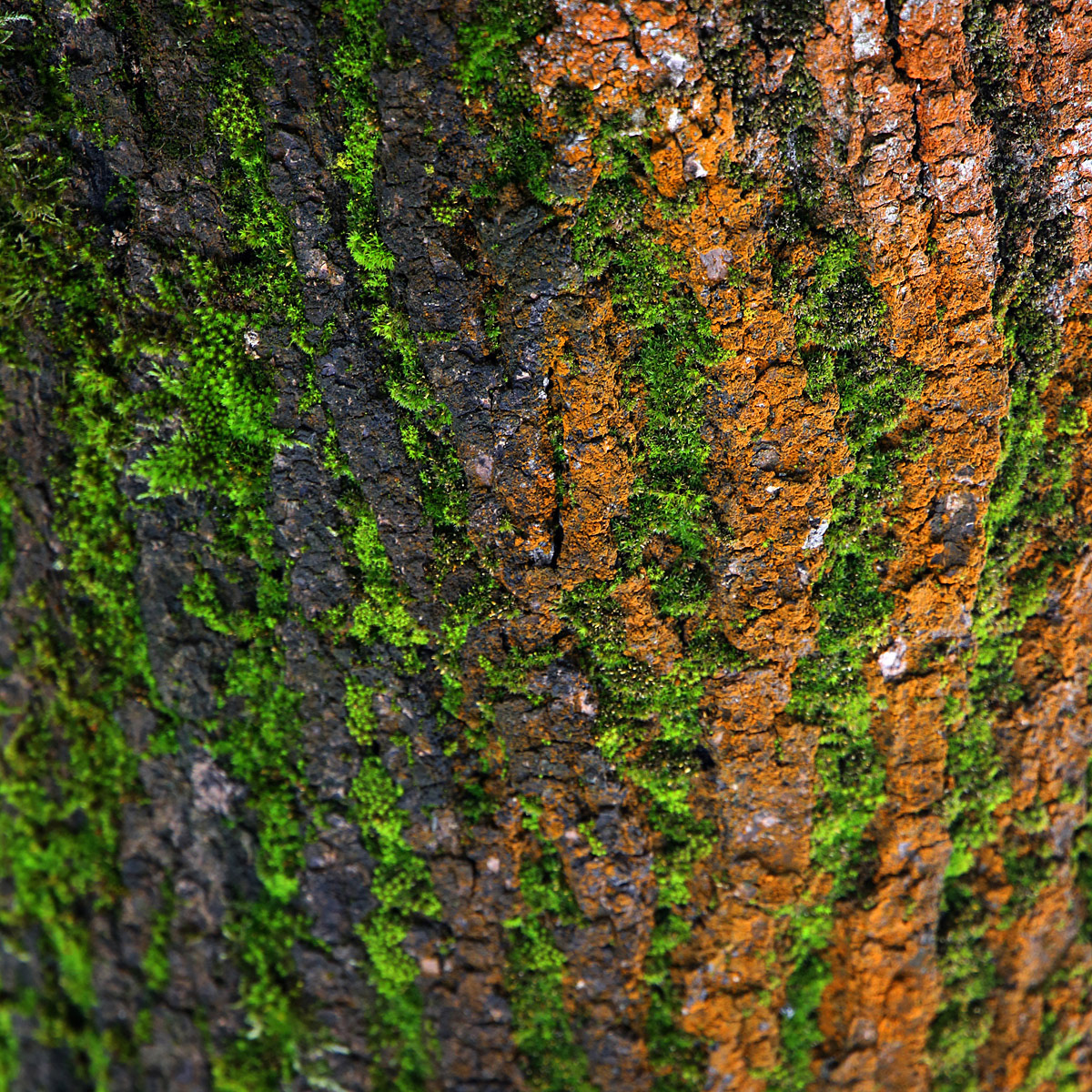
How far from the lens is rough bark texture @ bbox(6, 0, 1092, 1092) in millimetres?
4531

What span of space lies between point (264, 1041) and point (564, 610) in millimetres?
5354

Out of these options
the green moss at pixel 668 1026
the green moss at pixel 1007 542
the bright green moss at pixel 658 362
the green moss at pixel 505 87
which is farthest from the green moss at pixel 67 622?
the green moss at pixel 1007 542

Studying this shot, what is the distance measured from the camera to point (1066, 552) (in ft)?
18.0

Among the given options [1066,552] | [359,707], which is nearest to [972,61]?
[1066,552]

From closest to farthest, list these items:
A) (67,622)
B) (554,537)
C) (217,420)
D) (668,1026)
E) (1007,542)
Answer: (554,537), (217,420), (1007,542), (668,1026), (67,622)

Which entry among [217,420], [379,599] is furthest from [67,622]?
[379,599]

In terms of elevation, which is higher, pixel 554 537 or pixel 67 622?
pixel 554 537

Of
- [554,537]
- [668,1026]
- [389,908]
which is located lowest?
[668,1026]

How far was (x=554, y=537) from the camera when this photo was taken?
4.97 m

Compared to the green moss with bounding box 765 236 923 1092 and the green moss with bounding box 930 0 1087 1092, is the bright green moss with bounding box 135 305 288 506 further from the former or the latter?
the green moss with bounding box 930 0 1087 1092

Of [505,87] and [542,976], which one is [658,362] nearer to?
[505,87]

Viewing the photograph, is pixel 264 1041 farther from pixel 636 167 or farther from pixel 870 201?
pixel 870 201

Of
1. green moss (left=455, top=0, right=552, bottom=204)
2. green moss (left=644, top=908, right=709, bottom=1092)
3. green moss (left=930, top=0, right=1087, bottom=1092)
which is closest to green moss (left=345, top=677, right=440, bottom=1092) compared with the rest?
green moss (left=644, top=908, right=709, bottom=1092)

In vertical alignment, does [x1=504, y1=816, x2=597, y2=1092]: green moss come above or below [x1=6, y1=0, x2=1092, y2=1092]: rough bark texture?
below
